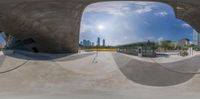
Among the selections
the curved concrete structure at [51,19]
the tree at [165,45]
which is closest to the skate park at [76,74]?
the curved concrete structure at [51,19]

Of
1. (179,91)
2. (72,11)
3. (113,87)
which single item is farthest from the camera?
(72,11)

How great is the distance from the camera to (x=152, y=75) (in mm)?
22578

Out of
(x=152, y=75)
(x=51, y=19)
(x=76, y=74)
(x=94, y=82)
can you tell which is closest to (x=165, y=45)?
(x=51, y=19)

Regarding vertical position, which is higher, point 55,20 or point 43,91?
point 55,20

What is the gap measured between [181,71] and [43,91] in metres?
11.2

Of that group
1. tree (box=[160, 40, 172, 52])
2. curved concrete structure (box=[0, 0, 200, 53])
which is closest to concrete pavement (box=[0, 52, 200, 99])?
curved concrete structure (box=[0, 0, 200, 53])

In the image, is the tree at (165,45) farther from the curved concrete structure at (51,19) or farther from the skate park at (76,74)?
the skate park at (76,74)

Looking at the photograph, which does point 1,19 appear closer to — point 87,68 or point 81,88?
point 87,68

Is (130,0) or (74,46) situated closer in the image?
(130,0)

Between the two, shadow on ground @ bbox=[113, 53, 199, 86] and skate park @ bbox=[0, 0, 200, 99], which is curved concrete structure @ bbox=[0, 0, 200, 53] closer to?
skate park @ bbox=[0, 0, 200, 99]

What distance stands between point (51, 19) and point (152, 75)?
1195cm

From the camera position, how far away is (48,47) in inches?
1510

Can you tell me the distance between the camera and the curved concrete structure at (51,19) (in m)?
23.8

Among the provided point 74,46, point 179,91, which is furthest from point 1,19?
point 179,91
